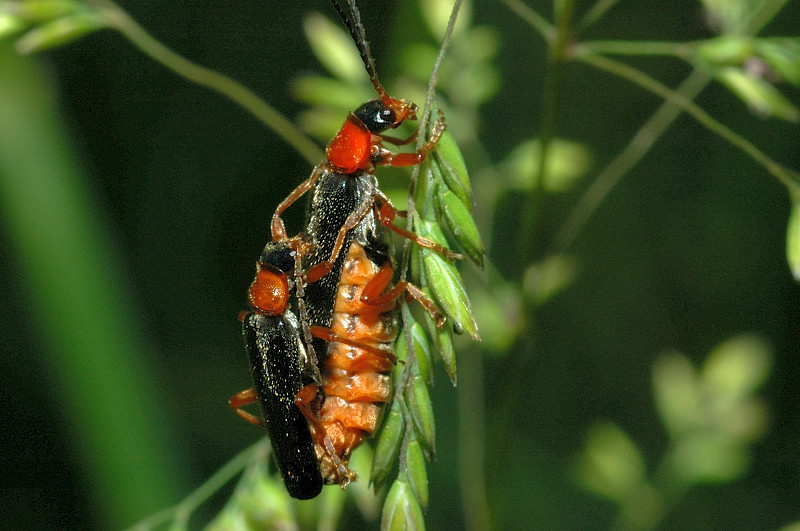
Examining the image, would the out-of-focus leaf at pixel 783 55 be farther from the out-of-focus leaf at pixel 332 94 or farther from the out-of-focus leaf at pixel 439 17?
the out-of-focus leaf at pixel 332 94

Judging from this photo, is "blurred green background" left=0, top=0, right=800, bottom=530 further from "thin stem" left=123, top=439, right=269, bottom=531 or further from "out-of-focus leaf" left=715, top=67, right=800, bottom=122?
"out-of-focus leaf" left=715, top=67, right=800, bottom=122

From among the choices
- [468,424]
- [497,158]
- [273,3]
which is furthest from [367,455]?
[273,3]

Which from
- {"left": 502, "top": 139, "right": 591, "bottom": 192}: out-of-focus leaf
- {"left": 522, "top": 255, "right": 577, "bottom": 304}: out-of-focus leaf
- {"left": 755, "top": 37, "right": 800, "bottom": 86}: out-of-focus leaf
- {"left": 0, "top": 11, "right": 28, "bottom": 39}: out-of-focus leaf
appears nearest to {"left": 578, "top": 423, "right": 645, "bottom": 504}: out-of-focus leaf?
{"left": 522, "top": 255, "right": 577, "bottom": 304}: out-of-focus leaf

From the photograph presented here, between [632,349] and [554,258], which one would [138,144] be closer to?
[554,258]

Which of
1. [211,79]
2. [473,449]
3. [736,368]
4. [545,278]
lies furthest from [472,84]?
[736,368]

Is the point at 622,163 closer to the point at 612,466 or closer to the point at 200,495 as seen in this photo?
the point at 612,466

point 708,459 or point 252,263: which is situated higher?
point 252,263
